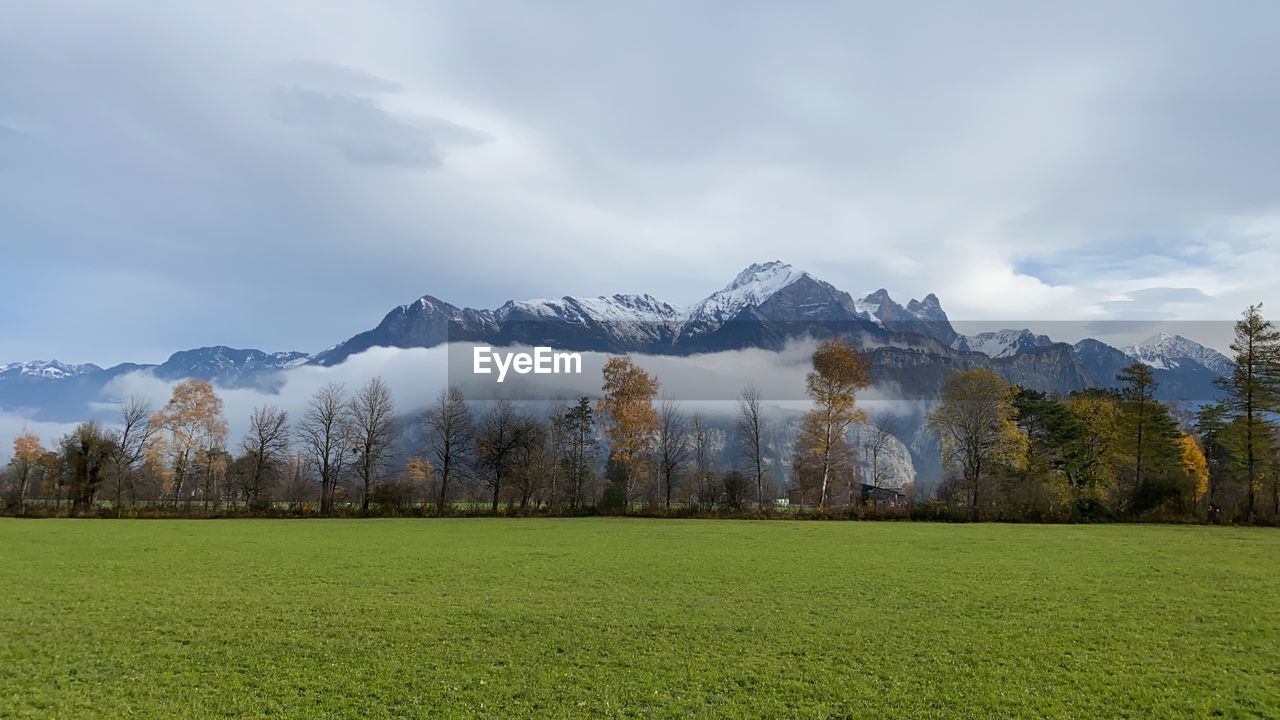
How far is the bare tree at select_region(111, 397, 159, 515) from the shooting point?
6794 cm

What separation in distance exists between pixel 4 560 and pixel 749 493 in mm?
54558

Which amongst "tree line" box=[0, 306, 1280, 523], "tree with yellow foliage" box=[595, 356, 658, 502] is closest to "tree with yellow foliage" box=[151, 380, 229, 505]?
"tree line" box=[0, 306, 1280, 523]

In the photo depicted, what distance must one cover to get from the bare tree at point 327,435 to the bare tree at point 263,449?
2843mm

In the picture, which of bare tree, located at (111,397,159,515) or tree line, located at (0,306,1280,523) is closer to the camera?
tree line, located at (0,306,1280,523)

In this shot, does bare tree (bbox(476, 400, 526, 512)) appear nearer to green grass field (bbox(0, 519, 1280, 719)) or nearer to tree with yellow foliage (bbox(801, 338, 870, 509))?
tree with yellow foliage (bbox(801, 338, 870, 509))

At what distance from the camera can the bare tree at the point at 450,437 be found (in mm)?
73750

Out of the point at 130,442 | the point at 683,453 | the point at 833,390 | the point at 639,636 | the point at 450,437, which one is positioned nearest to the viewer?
the point at 639,636

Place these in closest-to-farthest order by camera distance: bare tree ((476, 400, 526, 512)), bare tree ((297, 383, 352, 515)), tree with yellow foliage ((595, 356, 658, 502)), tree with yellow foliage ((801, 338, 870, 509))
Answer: tree with yellow foliage ((801, 338, 870, 509))
tree with yellow foliage ((595, 356, 658, 502))
bare tree ((297, 383, 352, 515))
bare tree ((476, 400, 526, 512))

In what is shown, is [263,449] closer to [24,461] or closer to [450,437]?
[450,437]

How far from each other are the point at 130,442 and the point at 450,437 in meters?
32.9

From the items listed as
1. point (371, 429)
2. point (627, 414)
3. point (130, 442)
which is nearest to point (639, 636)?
point (627, 414)

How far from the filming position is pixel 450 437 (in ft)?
254

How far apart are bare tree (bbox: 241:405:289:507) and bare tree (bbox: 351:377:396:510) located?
835 cm

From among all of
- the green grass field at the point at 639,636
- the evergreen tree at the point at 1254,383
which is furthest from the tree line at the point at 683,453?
the green grass field at the point at 639,636
